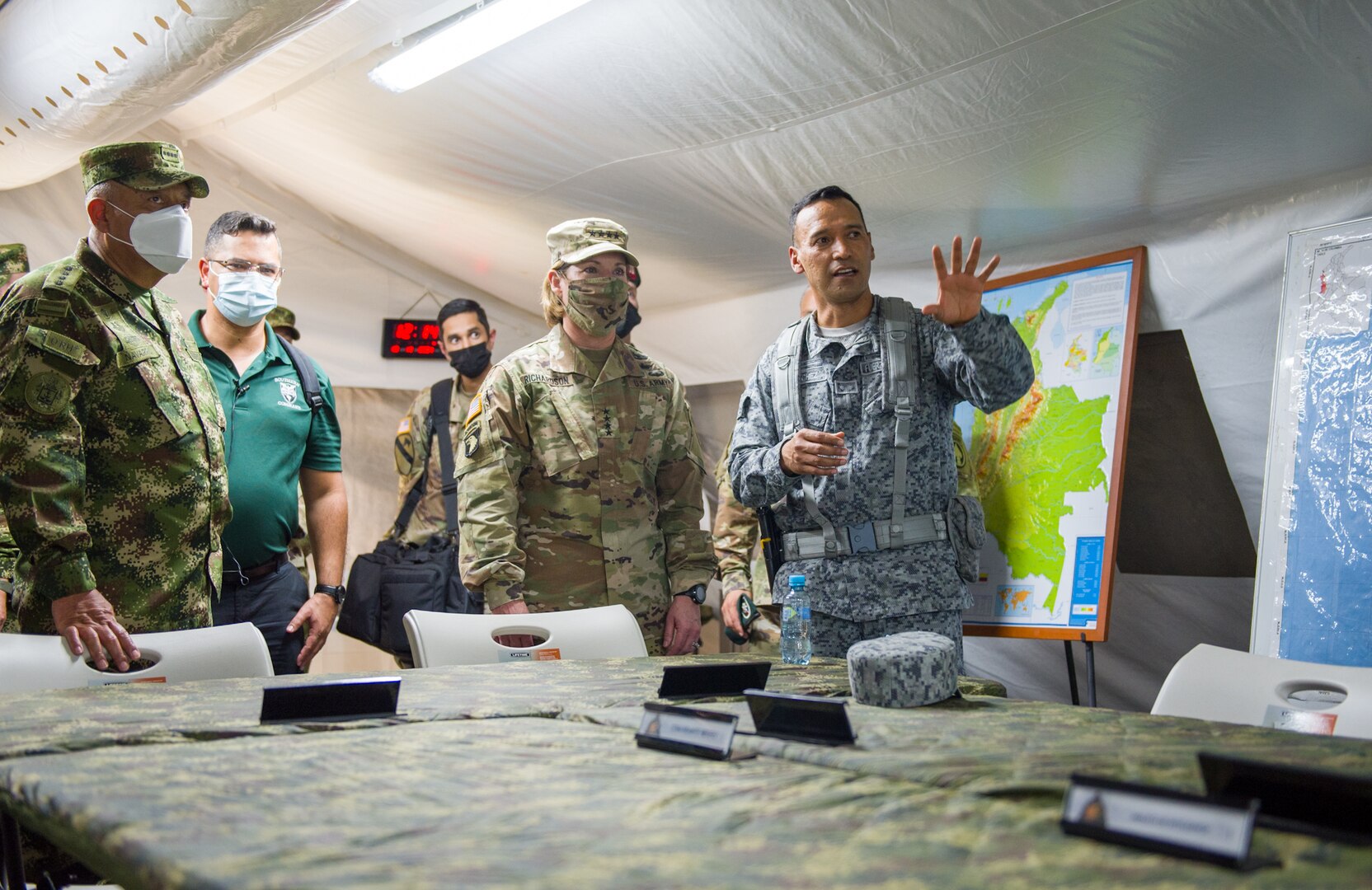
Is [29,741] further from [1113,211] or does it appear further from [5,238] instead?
[5,238]

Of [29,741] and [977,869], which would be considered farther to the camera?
[29,741]

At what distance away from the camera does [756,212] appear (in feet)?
12.4

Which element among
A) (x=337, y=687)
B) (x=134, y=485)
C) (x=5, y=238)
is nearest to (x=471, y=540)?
(x=134, y=485)

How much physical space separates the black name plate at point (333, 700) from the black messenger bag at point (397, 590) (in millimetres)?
2755

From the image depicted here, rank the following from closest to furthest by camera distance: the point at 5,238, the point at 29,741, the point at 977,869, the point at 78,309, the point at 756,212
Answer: the point at 977,869 → the point at 29,741 → the point at 78,309 → the point at 756,212 → the point at 5,238

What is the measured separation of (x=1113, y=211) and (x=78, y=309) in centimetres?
262

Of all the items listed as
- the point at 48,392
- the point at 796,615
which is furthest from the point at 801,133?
the point at 48,392

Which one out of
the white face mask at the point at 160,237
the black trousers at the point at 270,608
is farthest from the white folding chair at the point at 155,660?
the white face mask at the point at 160,237

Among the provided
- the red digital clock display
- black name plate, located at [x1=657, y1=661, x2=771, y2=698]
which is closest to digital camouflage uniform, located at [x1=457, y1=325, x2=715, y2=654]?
black name plate, located at [x1=657, y1=661, x2=771, y2=698]

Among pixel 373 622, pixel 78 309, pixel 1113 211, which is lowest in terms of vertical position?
pixel 373 622

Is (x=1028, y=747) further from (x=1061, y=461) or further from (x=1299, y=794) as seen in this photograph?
(x=1061, y=461)

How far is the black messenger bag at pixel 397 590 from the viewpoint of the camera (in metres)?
4.24

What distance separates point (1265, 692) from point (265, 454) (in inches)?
90.7

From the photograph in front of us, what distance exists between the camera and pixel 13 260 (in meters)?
4.64
